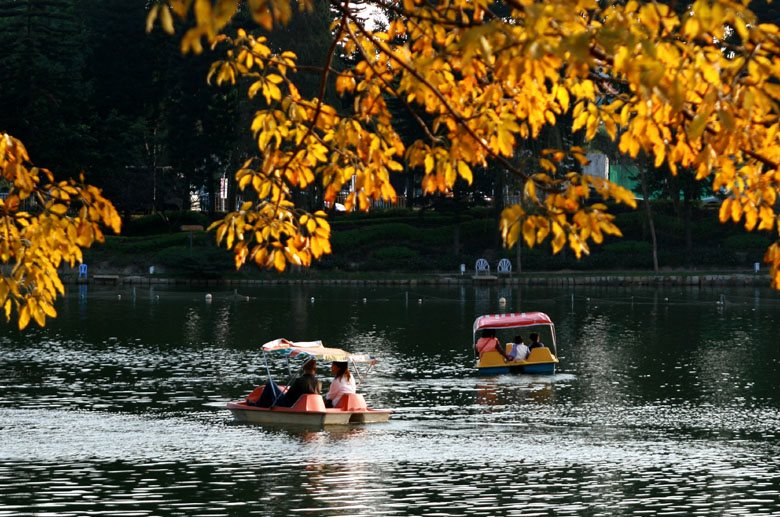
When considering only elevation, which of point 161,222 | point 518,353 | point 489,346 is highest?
point 161,222

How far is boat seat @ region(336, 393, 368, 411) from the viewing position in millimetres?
Answer: 28672

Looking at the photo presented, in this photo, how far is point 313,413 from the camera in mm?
28219

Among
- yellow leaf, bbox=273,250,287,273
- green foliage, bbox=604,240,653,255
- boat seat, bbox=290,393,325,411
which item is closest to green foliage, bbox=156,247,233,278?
green foliage, bbox=604,240,653,255

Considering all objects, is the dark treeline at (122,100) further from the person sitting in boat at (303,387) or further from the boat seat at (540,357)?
the person sitting in boat at (303,387)

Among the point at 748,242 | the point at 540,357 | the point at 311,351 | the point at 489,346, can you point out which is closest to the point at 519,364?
the point at 540,357

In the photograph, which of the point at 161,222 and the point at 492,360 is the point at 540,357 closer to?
the point at 492,360

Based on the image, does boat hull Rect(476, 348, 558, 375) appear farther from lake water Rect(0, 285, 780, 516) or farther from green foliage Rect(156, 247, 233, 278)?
green foliage Rect(156, 247, 233, 278)

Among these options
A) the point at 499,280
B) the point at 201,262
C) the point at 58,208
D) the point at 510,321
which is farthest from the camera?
the point at 201,262

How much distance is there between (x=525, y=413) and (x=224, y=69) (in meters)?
21.3

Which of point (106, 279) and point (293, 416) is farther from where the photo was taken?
point (106, 279)

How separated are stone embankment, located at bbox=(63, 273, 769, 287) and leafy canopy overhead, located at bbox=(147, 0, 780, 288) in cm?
6488

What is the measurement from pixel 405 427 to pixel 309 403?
7.95ft

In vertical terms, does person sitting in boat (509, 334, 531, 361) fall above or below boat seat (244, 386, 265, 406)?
above

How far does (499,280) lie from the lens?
248ft
